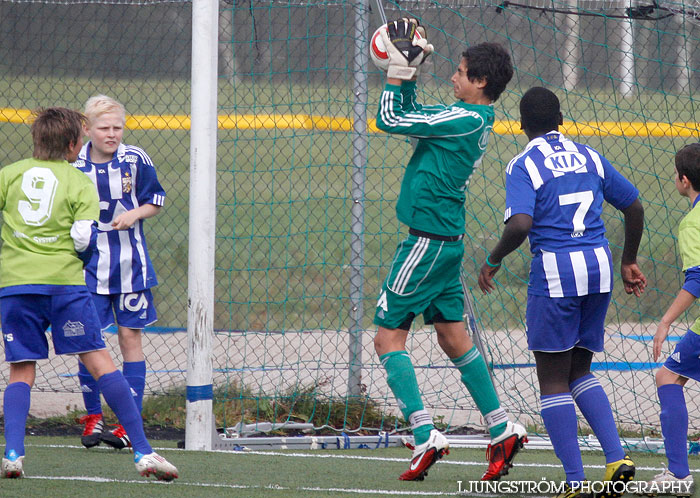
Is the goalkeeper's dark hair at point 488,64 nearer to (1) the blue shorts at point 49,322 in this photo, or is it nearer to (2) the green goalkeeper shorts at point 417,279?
(2) the green goalkeeper shorts at point 417,279

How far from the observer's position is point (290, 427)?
5484mm

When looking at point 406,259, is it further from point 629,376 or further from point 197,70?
point 629,376

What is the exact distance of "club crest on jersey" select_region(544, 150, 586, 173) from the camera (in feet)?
11.8

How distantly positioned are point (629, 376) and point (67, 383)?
4.39m

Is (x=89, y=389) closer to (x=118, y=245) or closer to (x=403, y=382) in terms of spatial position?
(x=118, y=245)

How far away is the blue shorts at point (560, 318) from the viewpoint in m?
3.54

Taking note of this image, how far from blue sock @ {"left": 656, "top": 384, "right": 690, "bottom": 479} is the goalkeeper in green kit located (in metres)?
0.59

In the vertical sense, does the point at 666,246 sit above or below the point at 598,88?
below

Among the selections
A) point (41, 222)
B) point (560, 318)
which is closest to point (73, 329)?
point (41, 222)

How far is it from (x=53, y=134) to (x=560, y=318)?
7.23 ft

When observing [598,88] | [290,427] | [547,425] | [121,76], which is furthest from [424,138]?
[121,76]

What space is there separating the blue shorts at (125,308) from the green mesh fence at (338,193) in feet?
3.16

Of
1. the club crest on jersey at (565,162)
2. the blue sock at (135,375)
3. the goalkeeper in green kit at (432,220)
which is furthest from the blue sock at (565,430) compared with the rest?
the blue sock at (135,375)

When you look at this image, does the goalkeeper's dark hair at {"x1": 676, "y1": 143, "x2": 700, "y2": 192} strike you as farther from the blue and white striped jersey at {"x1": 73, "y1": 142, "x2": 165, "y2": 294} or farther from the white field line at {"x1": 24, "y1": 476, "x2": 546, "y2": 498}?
the blue and white striped jersey at {"x1": 73, "y1": 142, "x2": 165, "y2": 294}
